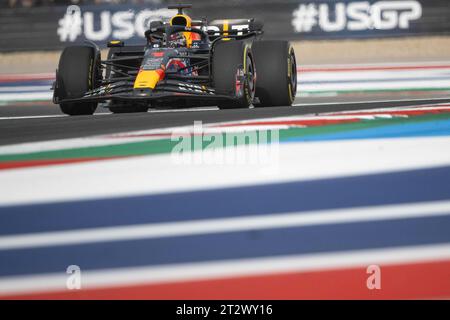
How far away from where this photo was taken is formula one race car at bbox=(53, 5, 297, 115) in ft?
29.8

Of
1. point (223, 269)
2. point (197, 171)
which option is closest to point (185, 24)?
point (197, 171)

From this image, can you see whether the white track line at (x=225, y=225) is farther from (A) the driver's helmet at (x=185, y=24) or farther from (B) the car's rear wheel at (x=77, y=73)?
(A) the driver's helmet at (x=185, y=24)

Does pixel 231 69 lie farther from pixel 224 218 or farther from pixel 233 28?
pixel 224 218

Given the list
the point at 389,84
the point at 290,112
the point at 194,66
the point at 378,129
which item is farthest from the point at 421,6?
the point at 378,129

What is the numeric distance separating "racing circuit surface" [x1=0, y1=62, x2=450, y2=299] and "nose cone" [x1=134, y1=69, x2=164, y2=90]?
9.47 ft

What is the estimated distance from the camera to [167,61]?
371 inches

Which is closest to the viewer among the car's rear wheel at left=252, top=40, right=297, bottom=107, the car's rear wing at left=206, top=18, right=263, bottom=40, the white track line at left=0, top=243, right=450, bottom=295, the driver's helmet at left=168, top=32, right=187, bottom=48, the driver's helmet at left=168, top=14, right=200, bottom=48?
the white track line at left=0, top=243, right=450, bottom=295

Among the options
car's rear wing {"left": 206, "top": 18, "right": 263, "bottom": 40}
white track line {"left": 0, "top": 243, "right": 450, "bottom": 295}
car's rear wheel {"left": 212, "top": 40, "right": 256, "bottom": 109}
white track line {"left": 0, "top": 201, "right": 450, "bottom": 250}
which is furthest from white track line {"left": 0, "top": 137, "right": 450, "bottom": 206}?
car's rear wing {"left": 206, "top": 18, "right": 263, "bottom": 40}

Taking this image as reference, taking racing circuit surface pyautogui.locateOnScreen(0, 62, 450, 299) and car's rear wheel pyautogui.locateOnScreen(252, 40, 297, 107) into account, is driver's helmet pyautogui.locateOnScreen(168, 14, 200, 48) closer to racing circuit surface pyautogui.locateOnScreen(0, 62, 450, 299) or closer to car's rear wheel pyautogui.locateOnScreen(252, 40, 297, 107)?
car's rear wheel pyautogui.locateOnScreen(252, 40, 297, 107)

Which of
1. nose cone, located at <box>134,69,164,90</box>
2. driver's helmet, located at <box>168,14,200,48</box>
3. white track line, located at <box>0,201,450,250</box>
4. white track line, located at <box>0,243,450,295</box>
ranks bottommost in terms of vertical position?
white track line, located at <box>0,243,450,295</box>

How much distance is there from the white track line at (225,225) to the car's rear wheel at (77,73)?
5570 mm

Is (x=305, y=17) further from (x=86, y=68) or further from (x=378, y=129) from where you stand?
(x=378, y=129)

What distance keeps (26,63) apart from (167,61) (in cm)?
955

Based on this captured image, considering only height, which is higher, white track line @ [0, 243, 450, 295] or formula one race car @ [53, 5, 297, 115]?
formula one race car @ [53, 5, 297, 115]
